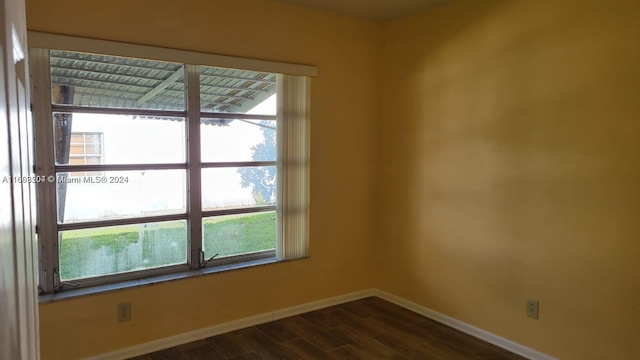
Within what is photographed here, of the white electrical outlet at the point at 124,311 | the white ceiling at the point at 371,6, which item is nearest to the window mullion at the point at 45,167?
the white electrical outlet at the point at 124,311

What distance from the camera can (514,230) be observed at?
298cm

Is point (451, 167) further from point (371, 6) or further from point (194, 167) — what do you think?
point (194, 167)

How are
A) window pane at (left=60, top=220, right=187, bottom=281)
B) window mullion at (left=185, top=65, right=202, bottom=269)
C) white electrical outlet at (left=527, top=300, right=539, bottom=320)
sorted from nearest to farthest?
window pane at (left=60, top=220, right=187, bottom=281), white electrical outlet at (left=527, top=300, right=539, bottom=320), window mullion at (left=185, top=65, right=202, bottom=269)

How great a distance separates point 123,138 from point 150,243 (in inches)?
29.5

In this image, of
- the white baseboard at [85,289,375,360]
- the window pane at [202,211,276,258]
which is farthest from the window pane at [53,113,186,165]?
the white baseboard at [85,289,375,360]

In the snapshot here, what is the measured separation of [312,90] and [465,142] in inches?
50.6

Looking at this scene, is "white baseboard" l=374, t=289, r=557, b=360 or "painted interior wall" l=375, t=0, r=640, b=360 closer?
"painted interior wall" l=375, t=0, r=640, b=360

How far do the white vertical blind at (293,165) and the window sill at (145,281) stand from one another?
0.80 feet

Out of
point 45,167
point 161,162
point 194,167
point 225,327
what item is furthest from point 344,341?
point 45,167

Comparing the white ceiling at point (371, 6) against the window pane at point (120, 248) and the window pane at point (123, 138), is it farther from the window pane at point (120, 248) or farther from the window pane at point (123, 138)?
the window pane at point (120, 248)

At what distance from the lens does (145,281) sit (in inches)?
116

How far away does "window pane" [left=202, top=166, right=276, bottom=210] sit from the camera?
3.26 metres

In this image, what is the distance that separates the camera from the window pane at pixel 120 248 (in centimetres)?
277

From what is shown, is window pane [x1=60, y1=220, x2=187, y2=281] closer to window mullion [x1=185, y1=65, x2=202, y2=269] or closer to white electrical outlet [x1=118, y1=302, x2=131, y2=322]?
window mullion [x1=185, y1=65, x2=202, y2=269]
